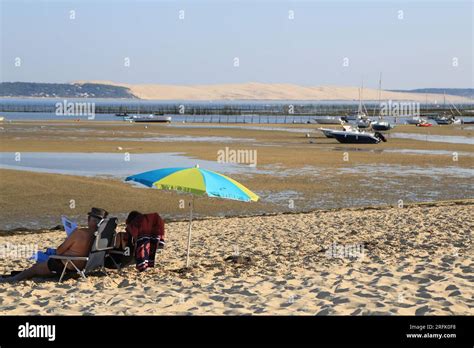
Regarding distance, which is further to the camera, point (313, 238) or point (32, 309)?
point (313, 238)

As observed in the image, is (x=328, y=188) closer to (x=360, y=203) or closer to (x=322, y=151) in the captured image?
Answer: (x=360, y=203)

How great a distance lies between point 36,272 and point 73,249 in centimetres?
55

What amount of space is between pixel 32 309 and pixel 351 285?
3521 mm

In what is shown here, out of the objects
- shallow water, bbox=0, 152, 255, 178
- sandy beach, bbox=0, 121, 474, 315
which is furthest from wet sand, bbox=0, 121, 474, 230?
shallow water, bbox=0, 152, 255, 178

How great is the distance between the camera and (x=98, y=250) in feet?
28.7

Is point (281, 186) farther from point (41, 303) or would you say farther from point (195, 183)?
point (41, 303)

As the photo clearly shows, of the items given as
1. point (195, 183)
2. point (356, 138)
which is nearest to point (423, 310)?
point (195, 183)

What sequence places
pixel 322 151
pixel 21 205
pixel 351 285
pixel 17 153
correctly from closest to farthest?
pixel 351 285 → pixel 21 205 → pixel 17 153 → pixel 322 151

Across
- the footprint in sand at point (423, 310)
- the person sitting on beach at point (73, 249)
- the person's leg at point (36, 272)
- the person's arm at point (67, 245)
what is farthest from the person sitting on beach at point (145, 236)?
the footprint in sand at point (423, 310)
